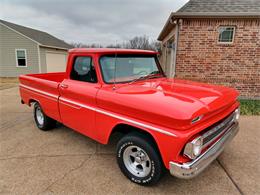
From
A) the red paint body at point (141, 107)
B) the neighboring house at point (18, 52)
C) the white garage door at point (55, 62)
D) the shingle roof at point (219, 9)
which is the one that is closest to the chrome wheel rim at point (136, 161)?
the red paint body at point (141, 107)

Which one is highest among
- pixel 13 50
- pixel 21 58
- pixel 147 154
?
pixel 13 50

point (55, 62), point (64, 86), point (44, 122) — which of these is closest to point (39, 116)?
point (44, 122)

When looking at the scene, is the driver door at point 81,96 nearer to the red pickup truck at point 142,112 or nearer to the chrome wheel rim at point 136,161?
the red pickup truck at point 142,112

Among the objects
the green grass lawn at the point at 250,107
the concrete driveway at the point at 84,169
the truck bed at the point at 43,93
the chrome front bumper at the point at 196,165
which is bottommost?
the concrete driveway at the point at 84,169

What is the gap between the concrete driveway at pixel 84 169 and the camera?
8.16ft

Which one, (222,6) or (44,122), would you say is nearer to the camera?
(44,122)

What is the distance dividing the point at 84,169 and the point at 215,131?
213cm

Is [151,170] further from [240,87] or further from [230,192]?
[240,87]

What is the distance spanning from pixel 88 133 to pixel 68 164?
65cm

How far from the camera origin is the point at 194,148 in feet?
6.53

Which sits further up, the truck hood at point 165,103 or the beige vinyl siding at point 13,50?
the beige vinyl siding at point 13,50

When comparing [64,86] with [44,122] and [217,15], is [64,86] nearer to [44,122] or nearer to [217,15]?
[44,122]

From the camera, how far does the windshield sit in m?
2.85

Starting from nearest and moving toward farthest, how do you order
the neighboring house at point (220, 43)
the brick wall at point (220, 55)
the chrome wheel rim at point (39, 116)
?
the chrome wheel rim at point (39, 116) → the neighboring house at point (220, 43) → the brick wall at point (220, 55)
